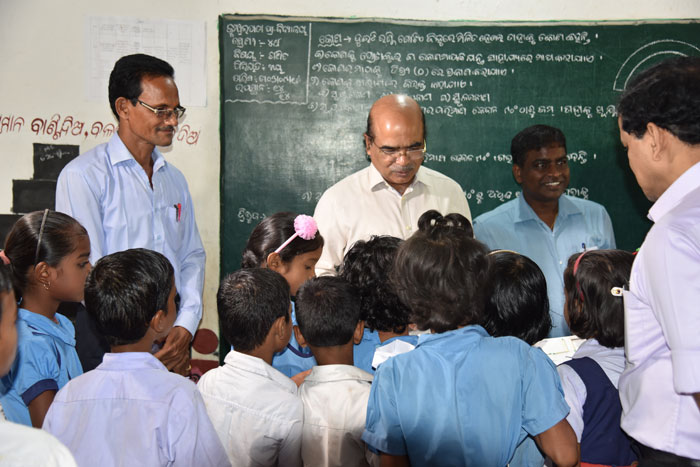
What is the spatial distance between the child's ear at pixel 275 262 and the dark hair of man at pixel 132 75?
1.05 metres

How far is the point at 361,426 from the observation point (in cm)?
173

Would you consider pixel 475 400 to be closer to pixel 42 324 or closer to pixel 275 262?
pixel 275 262

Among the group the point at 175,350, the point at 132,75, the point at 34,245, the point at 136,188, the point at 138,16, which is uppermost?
the point at 138,16

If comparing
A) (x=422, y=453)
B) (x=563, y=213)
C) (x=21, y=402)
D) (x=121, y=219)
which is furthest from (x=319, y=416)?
(x=563, y=213)

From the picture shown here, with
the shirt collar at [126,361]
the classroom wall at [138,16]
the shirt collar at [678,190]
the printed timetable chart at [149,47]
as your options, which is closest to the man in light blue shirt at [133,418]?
the shirt collar at [126,361]

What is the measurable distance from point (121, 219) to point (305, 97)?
1.49m

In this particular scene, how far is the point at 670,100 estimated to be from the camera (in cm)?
141

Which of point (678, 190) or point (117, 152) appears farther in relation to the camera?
point (117, 152)

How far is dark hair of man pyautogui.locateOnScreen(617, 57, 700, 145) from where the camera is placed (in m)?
1.39

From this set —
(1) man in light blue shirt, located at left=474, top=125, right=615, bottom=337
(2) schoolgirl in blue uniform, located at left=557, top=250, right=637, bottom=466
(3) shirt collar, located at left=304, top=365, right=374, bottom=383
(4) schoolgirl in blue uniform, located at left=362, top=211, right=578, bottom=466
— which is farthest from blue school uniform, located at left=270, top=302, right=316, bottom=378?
(1) man in light blue shirt, located at left=474, top=125, right=615, bottom=337

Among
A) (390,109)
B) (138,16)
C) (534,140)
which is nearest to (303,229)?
(390,109)

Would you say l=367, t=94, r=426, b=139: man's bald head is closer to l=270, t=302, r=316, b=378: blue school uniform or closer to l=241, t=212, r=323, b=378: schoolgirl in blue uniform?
l=241, t=212, r=323, b=378: schoolgirl in blue uniform

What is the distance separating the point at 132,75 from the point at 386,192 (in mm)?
1346

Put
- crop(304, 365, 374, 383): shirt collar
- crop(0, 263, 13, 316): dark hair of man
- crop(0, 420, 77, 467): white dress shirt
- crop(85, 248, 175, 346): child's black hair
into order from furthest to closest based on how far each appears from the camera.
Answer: crop(304, 365, 374, 383): shirt collar
crop(85, 248, 175, 346): child's black hair
crop(0, 263, 13, 316): dark hair of man
crop(0, 420, 77, 467): white dress shirt
